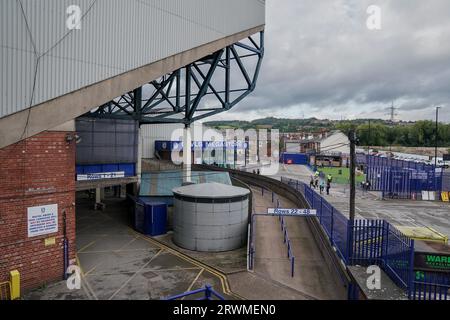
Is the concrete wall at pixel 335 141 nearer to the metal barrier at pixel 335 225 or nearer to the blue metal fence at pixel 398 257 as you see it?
the metal barrier at pixel 335 225

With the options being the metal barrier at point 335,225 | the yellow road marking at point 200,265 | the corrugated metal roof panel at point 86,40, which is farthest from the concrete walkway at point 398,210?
the corrugated metal roof panel at point 86,40

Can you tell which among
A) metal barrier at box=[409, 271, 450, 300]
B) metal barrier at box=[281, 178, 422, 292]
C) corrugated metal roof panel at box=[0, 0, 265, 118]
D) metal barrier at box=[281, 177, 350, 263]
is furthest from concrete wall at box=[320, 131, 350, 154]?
metal barrier at box=[409, 271, 450, 300]

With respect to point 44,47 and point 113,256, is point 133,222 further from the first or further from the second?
point 44,47

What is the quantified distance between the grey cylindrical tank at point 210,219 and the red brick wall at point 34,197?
5.68 m

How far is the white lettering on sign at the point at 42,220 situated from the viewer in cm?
1180

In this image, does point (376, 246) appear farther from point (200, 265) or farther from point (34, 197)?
point (34, 197)

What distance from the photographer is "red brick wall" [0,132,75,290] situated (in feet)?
36.6

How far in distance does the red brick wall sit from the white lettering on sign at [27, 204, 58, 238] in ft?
0.46

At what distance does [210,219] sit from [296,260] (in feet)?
15.6

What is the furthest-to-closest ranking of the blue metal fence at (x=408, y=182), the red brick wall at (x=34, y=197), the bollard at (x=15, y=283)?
the blue metal fence at (x=408, y=182) < the red brick wall at (x=34, y=197) < the bollard at (x=15, y=283)

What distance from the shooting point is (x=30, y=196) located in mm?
11719

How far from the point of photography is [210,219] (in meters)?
16.9

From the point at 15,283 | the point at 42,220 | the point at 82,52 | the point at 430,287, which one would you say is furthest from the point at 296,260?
the point at 82,52

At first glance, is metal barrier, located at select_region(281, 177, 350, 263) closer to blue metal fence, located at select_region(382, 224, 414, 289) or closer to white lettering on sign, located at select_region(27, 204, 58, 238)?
blue metal fence, located at select_region(382, 224, 414, 289)
